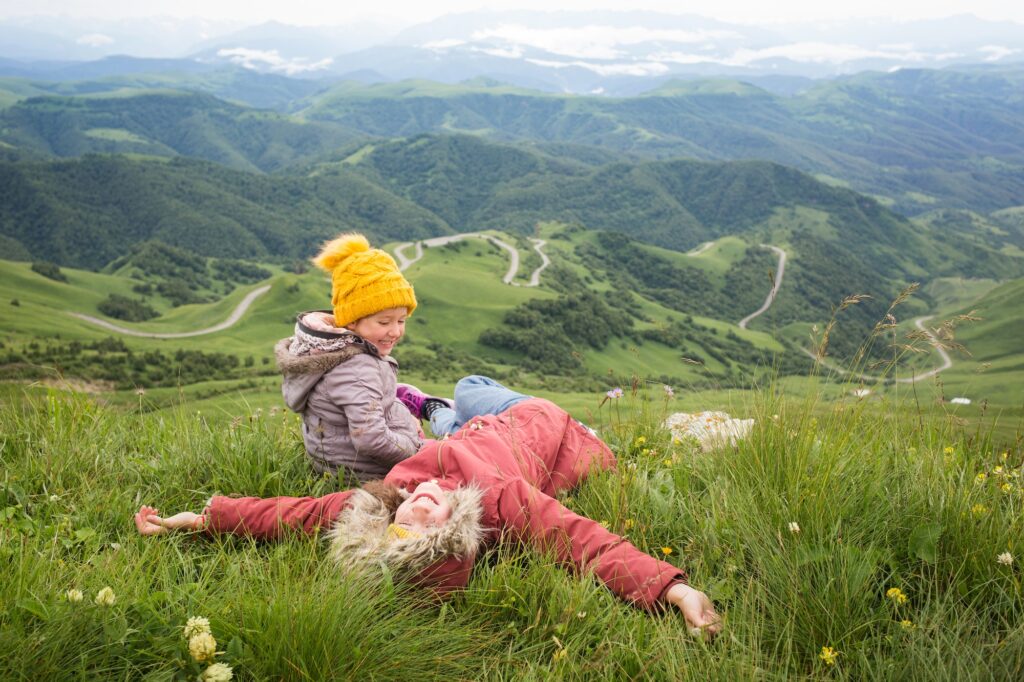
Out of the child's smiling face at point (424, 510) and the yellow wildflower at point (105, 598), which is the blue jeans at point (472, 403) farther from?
the yellow wildflower at point (105, 598)

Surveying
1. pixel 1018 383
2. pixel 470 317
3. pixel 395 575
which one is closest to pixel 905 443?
pixel 395 575

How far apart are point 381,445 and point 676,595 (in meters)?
2.46

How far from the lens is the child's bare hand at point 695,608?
2830mm

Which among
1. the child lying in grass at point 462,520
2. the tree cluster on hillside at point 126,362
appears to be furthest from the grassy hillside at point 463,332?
the child lying in grass at point 462,520

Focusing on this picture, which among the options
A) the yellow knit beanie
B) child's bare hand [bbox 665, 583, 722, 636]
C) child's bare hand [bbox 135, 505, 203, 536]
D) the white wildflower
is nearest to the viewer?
the white wildflower

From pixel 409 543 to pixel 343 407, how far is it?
2.04 metres

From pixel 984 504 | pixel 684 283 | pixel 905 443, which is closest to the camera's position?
pixel 984 504

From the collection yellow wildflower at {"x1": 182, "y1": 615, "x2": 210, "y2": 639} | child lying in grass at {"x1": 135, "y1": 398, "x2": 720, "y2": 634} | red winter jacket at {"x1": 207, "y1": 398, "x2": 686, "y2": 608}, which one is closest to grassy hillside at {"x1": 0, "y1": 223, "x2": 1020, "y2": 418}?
red winter jacket at {"x1": 207, "y1": 398, "x2": 686, "y2": 608}

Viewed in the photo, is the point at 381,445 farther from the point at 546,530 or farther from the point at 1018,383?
the point at 1018,383

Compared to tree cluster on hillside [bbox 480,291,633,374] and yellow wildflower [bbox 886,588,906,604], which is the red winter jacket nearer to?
yellow wildflower [bbox 886,588,906,604]

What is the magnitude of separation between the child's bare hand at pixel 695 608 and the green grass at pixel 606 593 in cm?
8

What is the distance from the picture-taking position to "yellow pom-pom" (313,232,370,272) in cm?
538

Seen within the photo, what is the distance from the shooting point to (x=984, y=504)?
3.31 metres

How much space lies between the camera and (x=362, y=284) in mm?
5148
